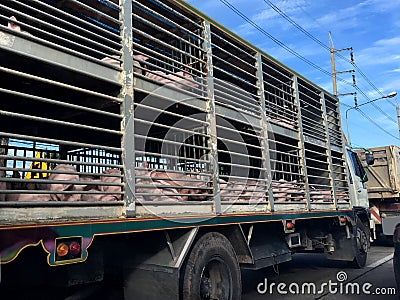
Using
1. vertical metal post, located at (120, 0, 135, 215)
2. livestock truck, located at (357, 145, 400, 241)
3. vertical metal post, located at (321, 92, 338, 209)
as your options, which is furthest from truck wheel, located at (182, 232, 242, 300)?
livestock truck, located at (357, 145, 400, 241)

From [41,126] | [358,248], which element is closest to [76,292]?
[41,126]

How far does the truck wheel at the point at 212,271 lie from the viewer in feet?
12.3

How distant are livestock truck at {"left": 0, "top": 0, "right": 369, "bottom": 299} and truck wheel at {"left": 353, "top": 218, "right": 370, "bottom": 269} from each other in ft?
8.33

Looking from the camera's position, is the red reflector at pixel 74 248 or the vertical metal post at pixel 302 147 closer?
the red reflector at pixel 74 248

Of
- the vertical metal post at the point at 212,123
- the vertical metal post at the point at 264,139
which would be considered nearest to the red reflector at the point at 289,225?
the vertical metal post at the point at 264,139

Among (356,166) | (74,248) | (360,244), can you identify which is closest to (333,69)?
(356,166)

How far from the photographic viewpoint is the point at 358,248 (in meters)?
8.34

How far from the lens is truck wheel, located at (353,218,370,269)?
820 cm

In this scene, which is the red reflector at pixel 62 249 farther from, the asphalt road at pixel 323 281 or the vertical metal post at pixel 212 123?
the asphalt road at pixel 323 281

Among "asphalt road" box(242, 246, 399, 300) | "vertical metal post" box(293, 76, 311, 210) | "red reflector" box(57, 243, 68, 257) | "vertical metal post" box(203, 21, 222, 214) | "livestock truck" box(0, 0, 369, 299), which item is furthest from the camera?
"vertical metal post" box(293, 76, 311, 210)

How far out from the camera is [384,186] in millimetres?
12828

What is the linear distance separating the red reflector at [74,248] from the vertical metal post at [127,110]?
0.53m

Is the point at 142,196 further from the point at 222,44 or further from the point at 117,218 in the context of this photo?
the point at 222,44

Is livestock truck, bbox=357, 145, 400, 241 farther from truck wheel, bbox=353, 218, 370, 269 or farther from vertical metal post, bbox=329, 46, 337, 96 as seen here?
vertical metal post, bbox=329, 46, 337, 96
